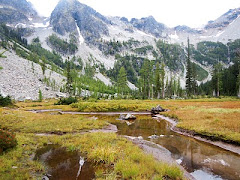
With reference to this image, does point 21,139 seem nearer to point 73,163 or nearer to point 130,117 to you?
point 73,163

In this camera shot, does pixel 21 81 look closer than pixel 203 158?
No

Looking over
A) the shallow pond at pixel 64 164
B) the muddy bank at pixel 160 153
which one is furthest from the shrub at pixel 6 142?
the muddy bank at pixel 160 153

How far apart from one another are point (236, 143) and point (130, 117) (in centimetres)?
1726

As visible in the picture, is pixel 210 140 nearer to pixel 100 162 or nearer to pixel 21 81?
pixel 100 162

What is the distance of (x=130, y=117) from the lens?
28156 millimetres

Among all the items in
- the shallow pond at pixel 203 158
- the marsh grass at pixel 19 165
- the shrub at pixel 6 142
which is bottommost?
the shallow pond at pixel 203 158

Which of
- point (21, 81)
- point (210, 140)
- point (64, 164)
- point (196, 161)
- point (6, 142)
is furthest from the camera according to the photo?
point (21, 81)

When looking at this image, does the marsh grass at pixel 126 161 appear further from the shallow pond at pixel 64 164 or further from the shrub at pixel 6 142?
the shrub at pixel 6 142

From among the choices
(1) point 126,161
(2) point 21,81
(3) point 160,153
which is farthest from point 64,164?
(2) point 21,81

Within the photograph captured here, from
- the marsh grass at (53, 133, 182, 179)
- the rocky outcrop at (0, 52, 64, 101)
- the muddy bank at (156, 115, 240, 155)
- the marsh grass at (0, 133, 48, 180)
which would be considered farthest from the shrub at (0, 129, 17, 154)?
the rocky outcrop at (0, 52, 64, 101)

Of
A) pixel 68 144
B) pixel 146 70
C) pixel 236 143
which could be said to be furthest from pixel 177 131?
pixel 146 70

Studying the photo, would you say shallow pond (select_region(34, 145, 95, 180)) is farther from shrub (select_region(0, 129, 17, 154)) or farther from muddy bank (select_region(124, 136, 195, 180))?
muddy bank (select_region(124, 136, 195, 180))

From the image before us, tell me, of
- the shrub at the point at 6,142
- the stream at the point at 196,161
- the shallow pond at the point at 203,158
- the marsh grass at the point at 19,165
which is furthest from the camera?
the shrub at the point at 6,142

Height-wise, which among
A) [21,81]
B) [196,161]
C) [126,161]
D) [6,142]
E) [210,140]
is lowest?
[196,161]
